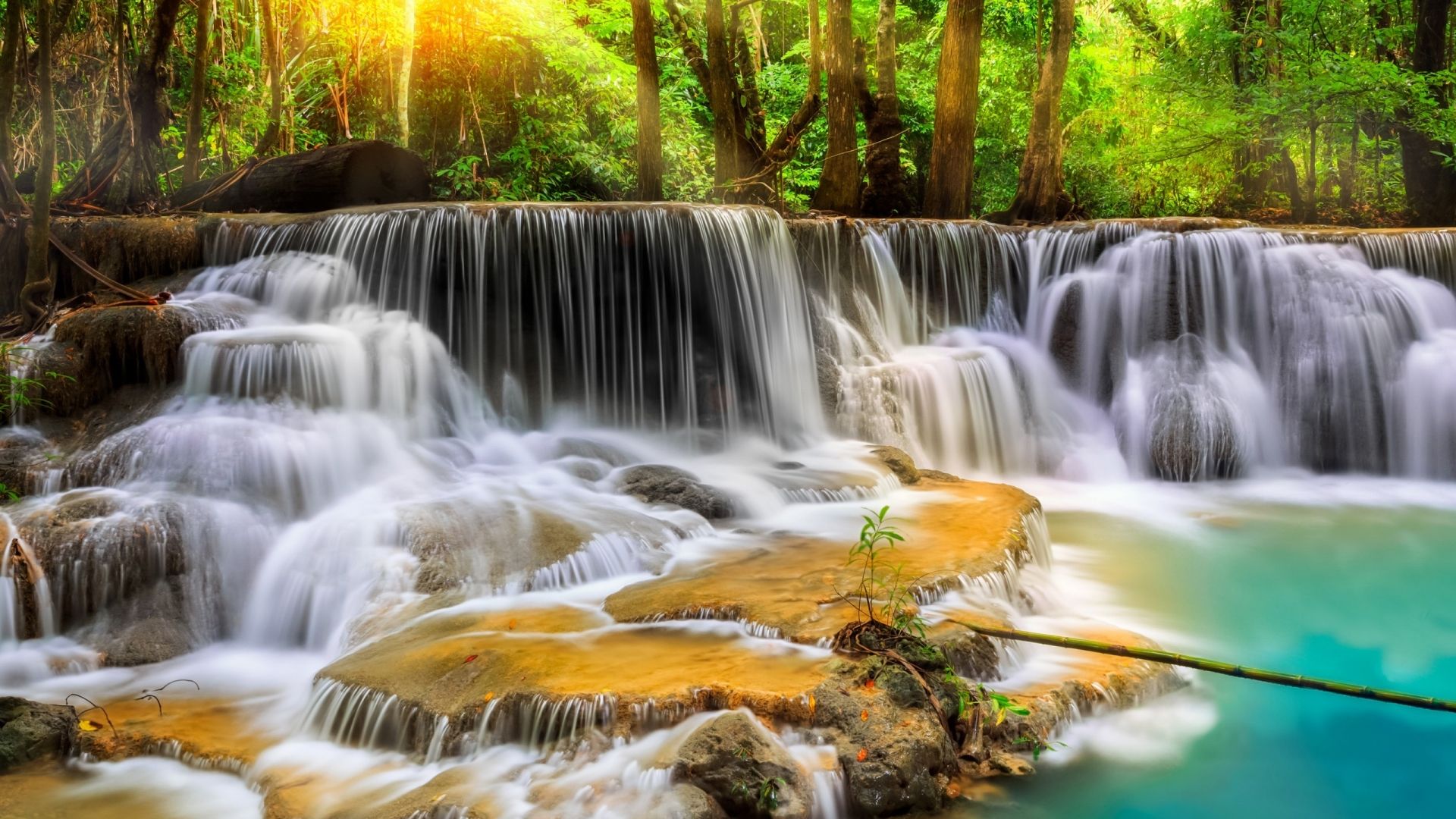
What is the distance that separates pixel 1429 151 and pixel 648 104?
434 inches

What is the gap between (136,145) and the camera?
10.9 m

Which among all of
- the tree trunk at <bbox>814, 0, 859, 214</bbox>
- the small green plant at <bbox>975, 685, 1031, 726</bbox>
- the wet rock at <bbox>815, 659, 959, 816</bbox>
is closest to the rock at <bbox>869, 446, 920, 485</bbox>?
the small green plant at <bbox>975, 685, 1031, 726</bbox>

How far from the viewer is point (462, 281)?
9.27m

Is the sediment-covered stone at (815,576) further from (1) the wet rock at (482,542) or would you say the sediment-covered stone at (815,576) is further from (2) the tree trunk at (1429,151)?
(2) the tree trunk at (1429,151)

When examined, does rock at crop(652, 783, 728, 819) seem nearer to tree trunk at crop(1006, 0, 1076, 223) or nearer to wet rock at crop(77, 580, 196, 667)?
wet rock at crop(77, 580, 196, 667)

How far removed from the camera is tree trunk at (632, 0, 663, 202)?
38.0ft

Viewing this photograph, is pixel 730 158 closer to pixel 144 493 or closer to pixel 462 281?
pixel 462 281

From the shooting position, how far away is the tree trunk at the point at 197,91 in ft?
34.2

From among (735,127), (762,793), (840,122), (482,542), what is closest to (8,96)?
(482,542)

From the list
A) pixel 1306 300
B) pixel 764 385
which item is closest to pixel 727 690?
pixel 764 385

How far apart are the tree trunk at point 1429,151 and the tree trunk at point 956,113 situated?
235 inches

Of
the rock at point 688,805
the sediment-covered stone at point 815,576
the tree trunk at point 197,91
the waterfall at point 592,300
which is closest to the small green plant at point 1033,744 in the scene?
the sediment-covered stone at point 815,576

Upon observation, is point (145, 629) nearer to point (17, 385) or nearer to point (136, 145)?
point (17, 385)

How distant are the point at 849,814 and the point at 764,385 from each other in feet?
20.7
